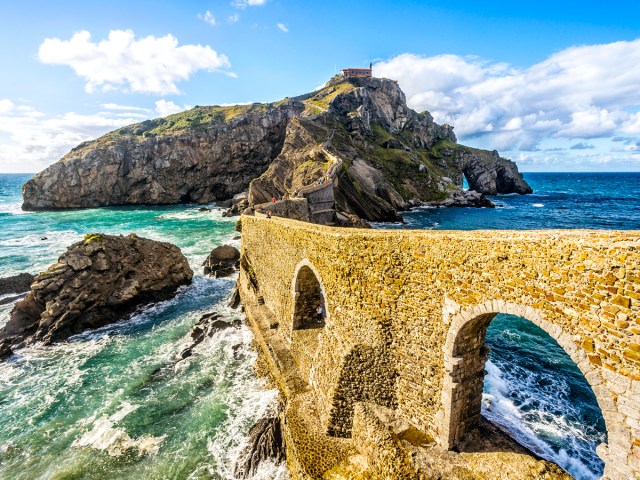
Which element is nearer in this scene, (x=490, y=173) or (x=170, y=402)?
(x=170, y=402)

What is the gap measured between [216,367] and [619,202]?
9573cm

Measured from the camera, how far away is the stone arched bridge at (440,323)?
592 centimetres

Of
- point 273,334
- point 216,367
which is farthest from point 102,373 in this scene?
point 273,334

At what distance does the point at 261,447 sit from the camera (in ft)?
38.1

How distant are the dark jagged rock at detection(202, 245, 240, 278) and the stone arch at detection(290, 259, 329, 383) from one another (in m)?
15.9

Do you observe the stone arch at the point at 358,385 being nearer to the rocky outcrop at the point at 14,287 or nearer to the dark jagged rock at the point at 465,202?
the rocky outcrop at the point at 14,287

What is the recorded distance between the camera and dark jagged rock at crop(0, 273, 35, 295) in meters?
26.6

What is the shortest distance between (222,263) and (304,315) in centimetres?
1746

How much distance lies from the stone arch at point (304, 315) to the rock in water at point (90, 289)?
13.8 meters

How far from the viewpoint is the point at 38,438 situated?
12.8 metres

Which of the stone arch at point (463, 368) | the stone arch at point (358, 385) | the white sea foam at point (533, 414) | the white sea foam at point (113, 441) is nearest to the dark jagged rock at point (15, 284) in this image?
the white sea foam at point (113, 441)

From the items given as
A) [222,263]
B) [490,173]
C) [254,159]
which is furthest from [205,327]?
[490,173]

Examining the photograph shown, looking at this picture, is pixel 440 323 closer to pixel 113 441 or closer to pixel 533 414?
pixel 533 414

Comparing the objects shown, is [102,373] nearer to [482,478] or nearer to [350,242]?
[350,242]
